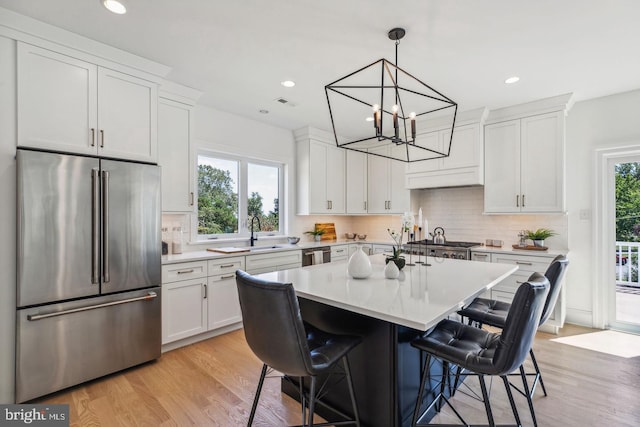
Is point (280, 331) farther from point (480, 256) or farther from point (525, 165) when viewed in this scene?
point (525, 165)

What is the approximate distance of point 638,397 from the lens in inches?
87.1

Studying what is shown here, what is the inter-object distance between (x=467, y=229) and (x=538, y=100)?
1842 millimetres

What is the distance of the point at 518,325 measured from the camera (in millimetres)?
1410

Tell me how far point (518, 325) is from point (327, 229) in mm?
4018

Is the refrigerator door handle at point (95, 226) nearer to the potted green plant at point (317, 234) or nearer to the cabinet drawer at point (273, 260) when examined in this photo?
the cabinet drawer at point (273, 260)

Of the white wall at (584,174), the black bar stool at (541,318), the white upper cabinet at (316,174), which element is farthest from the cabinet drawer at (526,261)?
the white upper cabinet at (316,174)

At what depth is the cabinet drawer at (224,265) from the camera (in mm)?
3307

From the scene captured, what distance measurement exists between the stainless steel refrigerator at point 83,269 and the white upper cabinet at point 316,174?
92.6 inches

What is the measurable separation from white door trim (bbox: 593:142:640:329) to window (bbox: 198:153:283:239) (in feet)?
13.3

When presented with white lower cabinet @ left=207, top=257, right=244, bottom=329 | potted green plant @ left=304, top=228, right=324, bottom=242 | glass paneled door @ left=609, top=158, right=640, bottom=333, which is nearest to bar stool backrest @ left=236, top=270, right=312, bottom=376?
white lower cabinet @ left=207, top=257, right=244, bottom=329

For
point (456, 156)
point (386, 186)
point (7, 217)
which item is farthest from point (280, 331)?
point (386, 186)

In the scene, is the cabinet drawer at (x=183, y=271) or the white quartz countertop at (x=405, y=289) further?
the cabinet drawer at (x=183, y=271)

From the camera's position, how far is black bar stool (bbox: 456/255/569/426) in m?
1.92
